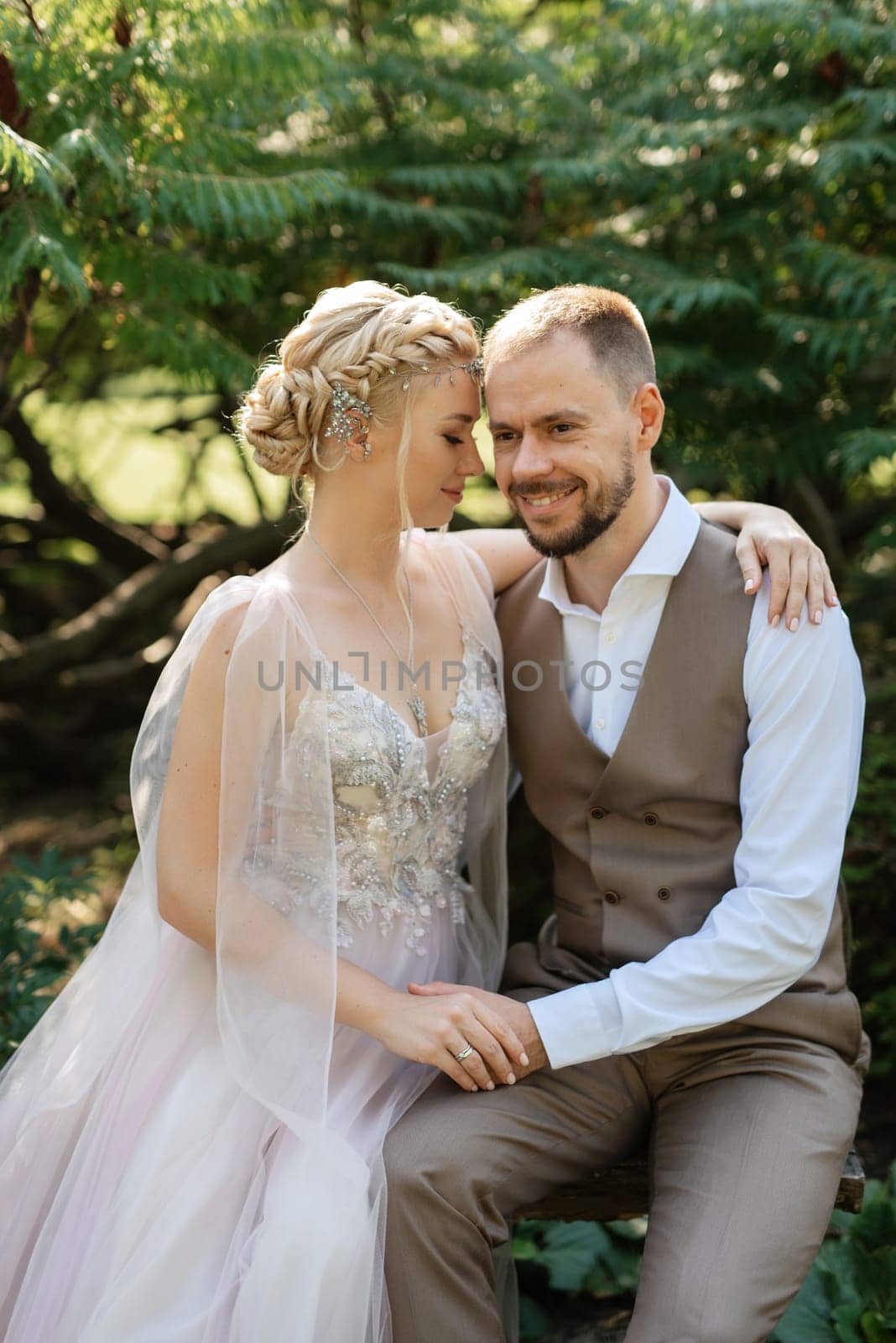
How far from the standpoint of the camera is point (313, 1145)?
2291 millimetres

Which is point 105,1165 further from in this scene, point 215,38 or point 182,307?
point 215,38

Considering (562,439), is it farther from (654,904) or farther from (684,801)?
(654,904)

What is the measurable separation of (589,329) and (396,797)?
3.58 feet

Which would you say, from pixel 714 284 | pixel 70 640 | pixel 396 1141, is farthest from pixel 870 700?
pixel 70 640

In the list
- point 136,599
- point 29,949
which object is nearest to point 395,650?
point 29,949

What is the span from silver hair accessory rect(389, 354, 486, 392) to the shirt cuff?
1.32 m

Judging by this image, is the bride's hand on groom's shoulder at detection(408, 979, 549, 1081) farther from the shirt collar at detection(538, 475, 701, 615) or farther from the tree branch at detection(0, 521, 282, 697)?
the tree branch at detection(0, 521, 282, 697)

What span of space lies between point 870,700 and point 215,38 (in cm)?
267

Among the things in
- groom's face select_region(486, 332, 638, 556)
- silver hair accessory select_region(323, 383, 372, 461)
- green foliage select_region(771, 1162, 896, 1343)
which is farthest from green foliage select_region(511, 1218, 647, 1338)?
silver hair accessory select_region(323, 383, 372, 461)

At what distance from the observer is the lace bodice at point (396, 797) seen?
101 inches

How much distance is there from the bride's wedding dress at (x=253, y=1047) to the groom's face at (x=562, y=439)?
1.45 feet

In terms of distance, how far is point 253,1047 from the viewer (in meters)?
2.41

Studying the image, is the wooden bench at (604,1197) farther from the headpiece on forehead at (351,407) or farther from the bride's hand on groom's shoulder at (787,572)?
the headpiece on forehead at (351,407)

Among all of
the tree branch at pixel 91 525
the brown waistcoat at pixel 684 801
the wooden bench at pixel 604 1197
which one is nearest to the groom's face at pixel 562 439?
the brown waistcoat at pixel 684 801
